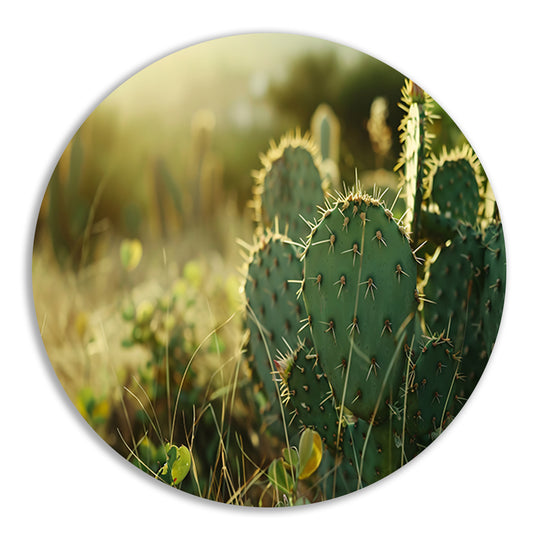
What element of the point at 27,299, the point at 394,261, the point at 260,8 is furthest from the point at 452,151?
the point at 27,299

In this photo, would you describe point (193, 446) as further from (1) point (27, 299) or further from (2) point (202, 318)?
(1) point (27, 299)

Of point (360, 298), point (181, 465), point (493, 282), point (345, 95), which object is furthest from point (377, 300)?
point (181, 465)

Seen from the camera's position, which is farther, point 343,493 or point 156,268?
point 343,493

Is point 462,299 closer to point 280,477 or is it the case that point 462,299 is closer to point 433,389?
point 433,389

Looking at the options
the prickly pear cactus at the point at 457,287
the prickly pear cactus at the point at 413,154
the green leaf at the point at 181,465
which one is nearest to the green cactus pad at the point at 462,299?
the prickly pear cactus at the point at 457,287

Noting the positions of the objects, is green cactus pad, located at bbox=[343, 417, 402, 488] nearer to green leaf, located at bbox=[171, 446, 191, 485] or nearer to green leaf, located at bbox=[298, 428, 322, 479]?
green leaf, located at bbox=[298, 428, 322, 479]

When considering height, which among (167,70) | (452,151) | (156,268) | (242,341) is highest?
(167,70)

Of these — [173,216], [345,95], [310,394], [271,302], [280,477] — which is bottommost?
[280,477]
